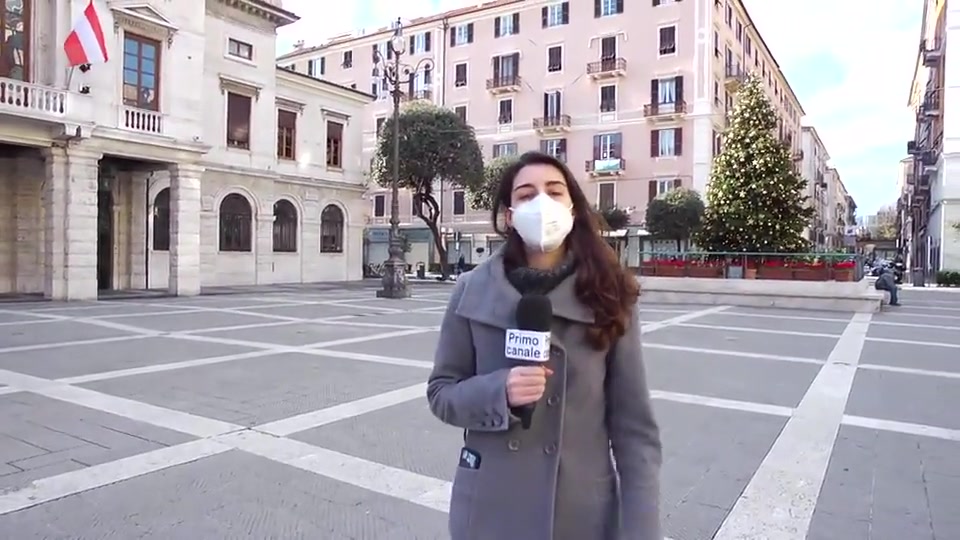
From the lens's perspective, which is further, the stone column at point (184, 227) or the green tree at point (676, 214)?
the green tree at point (676, 214)

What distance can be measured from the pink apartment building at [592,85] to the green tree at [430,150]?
657 cm

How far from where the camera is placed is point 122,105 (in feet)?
65.0

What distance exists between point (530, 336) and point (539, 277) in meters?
0.23

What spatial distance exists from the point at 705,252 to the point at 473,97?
27.5 m

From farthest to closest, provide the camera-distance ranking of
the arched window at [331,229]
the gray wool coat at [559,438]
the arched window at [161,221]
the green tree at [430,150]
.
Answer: the green tree at [430,150]
the arched window at [331,229]
the arched window at [161,221]
the gray wool coat at [559,438]

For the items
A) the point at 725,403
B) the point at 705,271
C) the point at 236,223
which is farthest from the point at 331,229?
the point at 725,403

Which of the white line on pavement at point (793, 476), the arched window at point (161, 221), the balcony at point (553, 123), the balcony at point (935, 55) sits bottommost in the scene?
the white line on pavement at point (793, 476)

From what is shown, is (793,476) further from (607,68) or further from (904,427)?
(607,68)

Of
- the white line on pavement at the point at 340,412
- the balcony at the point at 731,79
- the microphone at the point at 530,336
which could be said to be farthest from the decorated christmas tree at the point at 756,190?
the microphone at the point at 530,336

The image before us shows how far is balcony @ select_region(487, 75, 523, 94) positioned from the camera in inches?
1735

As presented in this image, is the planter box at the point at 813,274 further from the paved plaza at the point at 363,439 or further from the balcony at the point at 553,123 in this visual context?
the balcony at the point at 553,123

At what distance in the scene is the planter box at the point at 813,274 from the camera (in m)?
19.8

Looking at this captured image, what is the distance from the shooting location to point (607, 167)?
4078 centimetres

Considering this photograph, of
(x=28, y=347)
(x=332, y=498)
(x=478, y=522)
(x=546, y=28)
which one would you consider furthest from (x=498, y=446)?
(x=546, y=28)
